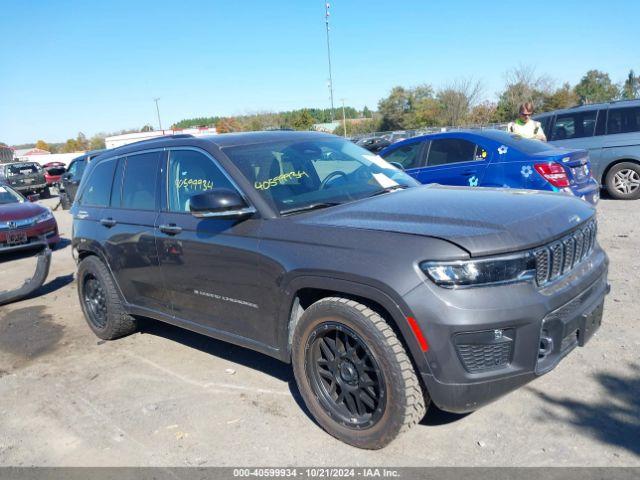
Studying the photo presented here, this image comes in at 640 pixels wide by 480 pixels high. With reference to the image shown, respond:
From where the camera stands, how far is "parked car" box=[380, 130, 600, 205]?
22.9 feet

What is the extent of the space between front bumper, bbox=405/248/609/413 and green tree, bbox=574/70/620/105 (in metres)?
58.3

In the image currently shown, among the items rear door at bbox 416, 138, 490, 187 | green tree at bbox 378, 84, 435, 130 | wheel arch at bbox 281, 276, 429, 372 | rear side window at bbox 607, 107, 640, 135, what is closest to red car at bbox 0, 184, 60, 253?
rear door at bbox 416, 138, 490, 187

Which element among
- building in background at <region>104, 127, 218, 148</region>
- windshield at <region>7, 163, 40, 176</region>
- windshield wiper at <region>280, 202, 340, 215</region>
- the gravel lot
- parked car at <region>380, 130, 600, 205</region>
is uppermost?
building in background at <region>104, 127, 218, 148</region>

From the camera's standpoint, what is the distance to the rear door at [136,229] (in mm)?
4379

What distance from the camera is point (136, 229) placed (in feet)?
14.8

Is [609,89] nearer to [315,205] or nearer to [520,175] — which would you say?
[520,175]

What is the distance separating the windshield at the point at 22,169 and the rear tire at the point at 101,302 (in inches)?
880

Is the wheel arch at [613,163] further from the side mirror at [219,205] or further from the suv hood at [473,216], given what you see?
the side mirror at [219,205]

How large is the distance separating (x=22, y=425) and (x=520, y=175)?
6.20 meters

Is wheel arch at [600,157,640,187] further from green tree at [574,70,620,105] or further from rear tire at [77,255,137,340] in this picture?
green tree at [574,70,620,105]

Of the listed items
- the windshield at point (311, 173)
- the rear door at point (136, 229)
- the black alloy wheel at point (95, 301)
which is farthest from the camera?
the black alloy wheel at point (95, 301)

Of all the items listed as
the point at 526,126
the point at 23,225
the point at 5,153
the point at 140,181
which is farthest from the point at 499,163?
the point at 5,153

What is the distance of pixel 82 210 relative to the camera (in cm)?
544

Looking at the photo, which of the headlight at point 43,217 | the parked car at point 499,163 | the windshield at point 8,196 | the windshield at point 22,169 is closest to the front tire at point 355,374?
the parked car at point 499,163
